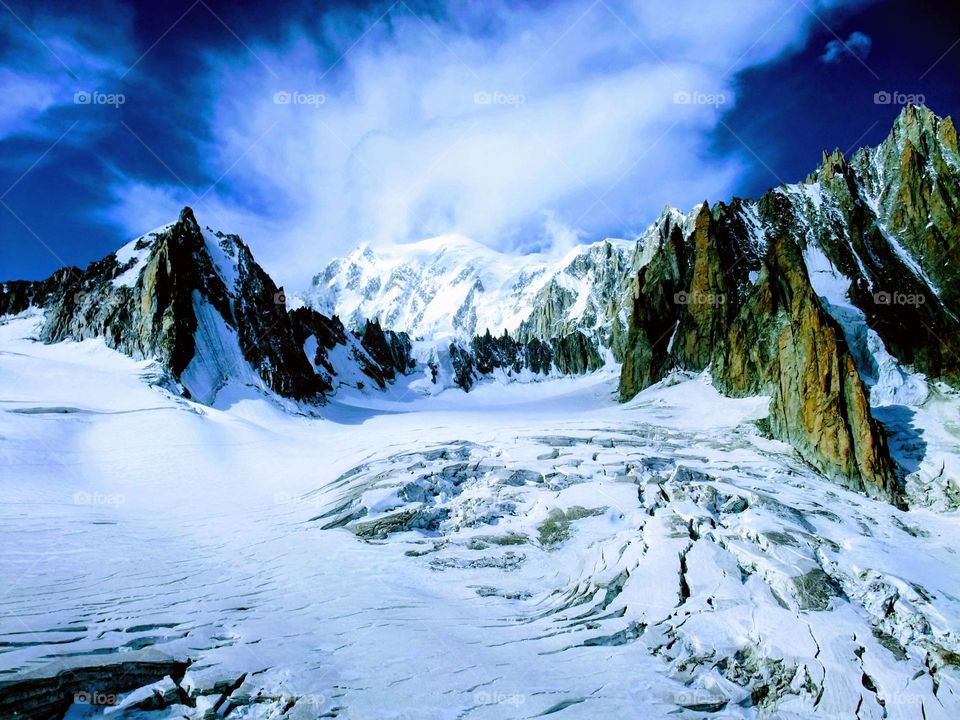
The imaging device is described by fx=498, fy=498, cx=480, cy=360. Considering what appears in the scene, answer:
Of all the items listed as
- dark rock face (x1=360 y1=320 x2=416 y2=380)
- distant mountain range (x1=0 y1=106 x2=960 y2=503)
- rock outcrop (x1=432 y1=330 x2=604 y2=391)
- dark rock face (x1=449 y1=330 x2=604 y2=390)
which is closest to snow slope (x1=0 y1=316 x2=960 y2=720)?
distant mountain range (x1=0 y1=106 x2=960 y2=503)

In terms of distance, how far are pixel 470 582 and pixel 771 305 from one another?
39.3 m

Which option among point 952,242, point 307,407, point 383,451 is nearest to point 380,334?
point 307,407

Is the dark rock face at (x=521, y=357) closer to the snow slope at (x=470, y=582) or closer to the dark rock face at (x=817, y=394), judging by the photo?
the dark rock face at (x=817, y=394)

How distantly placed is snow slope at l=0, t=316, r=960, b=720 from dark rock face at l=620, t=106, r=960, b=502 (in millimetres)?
4049

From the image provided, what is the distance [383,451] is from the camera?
29.0 meters

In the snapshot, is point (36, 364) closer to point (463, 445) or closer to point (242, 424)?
point (242, 424)

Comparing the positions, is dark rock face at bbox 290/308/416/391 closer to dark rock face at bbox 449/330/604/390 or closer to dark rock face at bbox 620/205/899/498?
dark rock face at bbox 449/330/604/390

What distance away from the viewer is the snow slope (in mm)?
9273

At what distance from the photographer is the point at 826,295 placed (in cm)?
4847

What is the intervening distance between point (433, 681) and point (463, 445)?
1894cm

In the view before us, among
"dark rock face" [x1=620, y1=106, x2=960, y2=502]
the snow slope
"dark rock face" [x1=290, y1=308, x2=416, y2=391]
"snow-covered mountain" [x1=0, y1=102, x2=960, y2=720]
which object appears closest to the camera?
the snow slope

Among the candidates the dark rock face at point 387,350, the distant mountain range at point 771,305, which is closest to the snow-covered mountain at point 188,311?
the distant mountain range at point 771,305

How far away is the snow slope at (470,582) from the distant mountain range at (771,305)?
5.38 m

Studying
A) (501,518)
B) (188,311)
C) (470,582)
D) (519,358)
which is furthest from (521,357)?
(470,582)
